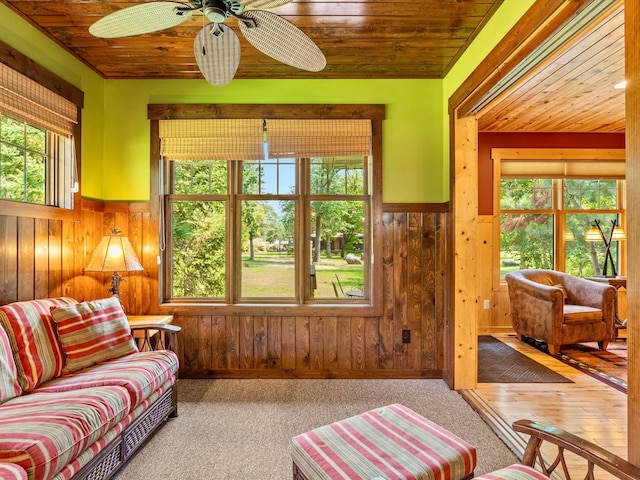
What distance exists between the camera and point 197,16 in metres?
2.33

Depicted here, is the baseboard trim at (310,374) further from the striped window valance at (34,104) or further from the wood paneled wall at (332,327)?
the striped window valance at (34,104)

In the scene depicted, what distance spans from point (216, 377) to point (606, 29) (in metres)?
4.11

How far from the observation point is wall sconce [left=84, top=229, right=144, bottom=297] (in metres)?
2.72

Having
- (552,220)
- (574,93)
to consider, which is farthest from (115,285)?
(552,220)

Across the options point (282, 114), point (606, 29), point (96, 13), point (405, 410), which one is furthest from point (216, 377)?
point (606, 29)

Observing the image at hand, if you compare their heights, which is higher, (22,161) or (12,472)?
(22,161)

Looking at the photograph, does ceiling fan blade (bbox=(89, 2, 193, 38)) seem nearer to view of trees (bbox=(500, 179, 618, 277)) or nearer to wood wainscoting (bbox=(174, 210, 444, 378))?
wood wainscoting (bbox=(174, 210, 444, 378))

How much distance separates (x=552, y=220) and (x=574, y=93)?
80.0 inches

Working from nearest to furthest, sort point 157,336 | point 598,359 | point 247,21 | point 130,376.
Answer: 1. point 247,21
2. point 130,376
3. point 157,336
4. point 598,359

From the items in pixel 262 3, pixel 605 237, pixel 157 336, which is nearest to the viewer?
pixel 262 3

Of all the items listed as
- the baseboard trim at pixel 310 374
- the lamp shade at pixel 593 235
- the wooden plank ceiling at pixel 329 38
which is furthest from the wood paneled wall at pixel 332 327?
the lamp shade at pixel 593 235

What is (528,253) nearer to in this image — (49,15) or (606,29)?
(606,29)

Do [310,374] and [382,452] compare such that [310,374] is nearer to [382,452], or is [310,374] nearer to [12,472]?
[382,452]

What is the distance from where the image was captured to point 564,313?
3.86 meters
